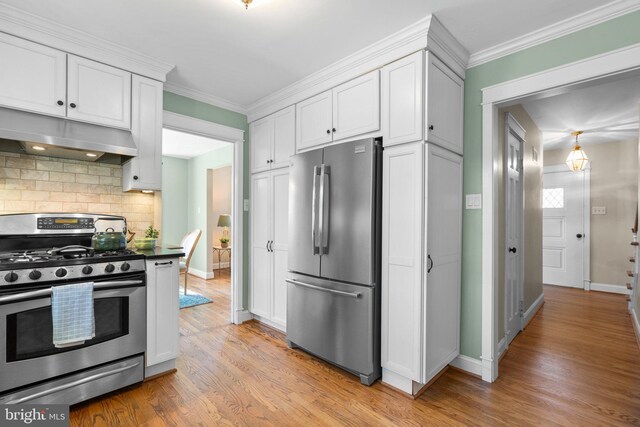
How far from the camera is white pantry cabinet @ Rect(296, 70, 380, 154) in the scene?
246 centimetres

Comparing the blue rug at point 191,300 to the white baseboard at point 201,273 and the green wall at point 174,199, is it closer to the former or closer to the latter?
the white baseboard at point 201,273

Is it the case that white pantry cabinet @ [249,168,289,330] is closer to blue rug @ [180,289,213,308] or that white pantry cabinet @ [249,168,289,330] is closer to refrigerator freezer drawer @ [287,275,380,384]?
refrigerator freezer drawer @ [287,275,380,384]

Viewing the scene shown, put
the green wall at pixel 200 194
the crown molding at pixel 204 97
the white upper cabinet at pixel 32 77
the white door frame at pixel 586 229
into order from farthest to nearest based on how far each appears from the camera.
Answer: the green wall at pixel 200 194 < the white door frame at pixel 586 229 < the crown molding at pixel 204 97 < the white upper cabinet at pixel 32 77

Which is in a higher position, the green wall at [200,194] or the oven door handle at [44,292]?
the green wall at [200,194]

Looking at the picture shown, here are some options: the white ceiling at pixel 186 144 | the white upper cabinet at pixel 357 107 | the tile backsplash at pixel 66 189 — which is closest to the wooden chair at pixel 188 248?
the white ceiling at pixel 186 144

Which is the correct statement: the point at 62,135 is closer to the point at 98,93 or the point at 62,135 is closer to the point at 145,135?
the point at 98,93

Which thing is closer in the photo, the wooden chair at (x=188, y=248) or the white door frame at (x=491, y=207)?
the white door frame at (x=491, y=207)

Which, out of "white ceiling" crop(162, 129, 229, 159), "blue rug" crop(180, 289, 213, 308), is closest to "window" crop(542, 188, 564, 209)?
"white ceiling" crop(162, 129, 229, 159)

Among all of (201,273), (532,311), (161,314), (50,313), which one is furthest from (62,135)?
(532,311)

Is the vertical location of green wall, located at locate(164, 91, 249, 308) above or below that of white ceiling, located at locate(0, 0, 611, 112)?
below

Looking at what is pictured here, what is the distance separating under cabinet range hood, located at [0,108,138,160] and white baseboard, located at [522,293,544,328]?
14.6ft

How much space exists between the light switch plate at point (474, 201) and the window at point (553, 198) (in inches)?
181

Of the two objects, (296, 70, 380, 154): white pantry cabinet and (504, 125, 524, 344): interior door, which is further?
(504, 125, 524, 344): interior door

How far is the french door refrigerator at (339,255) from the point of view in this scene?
2.34 meters
